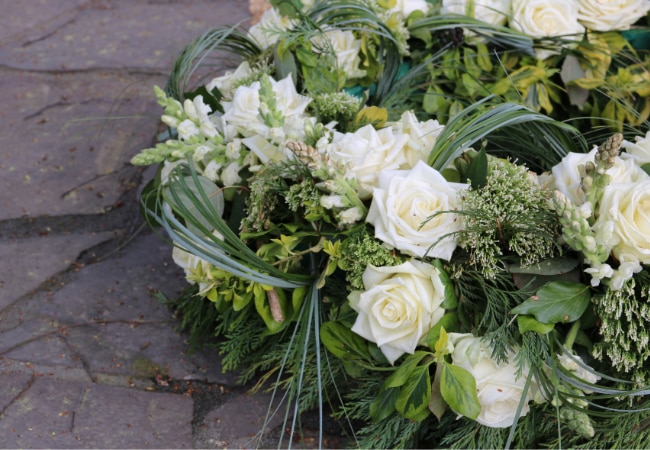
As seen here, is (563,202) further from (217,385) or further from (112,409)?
(112,409)

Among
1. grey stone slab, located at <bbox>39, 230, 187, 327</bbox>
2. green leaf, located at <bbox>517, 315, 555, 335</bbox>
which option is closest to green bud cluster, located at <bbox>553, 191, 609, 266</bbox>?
green leaf, located at <bbox>517, 315, 555, 335</bbox>

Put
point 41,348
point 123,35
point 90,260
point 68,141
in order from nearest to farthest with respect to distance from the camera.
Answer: point 41,348, point 90,260, point 68,141, point 123,35

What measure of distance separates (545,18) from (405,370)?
2.86 ft

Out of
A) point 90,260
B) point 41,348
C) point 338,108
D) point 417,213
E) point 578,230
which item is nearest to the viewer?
point 578,230

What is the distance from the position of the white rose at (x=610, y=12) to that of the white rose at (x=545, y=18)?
0.12ft

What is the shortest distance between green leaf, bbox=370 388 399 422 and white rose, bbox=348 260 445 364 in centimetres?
6

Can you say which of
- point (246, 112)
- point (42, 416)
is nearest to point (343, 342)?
point (246, 112)

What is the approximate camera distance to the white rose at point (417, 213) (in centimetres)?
116

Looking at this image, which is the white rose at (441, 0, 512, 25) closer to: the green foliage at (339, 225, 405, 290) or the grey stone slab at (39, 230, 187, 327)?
the green foliage at (339, 225, 405, 290)

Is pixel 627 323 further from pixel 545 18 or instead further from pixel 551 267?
pixel 545 18

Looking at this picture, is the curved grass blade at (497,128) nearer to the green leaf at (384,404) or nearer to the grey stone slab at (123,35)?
the green leaf at (384,404)

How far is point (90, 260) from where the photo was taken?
5.74 ft

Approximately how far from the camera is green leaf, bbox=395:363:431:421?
1.17 m

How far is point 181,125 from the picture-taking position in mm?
1371
